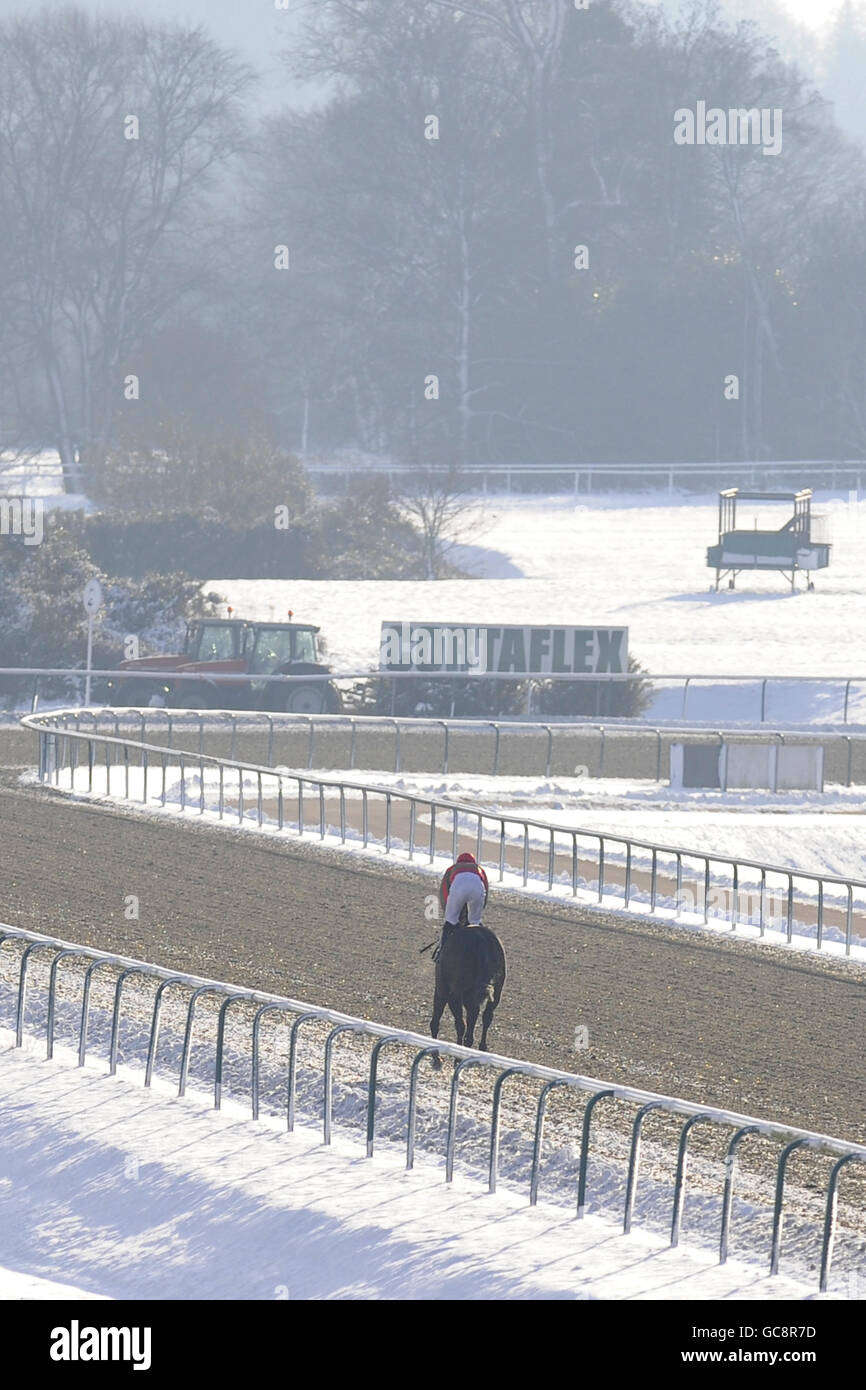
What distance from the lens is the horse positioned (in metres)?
12.9

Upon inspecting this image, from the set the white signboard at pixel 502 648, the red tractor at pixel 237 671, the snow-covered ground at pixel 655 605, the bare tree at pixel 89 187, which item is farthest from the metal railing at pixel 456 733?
the bare tree at pixel 89 187

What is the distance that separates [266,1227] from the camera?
9898 mm

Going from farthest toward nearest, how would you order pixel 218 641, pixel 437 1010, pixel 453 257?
pixel 453 257, pixel 218 641, pixel 437 1010

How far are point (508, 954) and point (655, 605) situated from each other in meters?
22.9

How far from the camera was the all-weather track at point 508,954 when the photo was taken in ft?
43.4

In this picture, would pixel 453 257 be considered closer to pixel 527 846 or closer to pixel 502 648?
pixel 502 648

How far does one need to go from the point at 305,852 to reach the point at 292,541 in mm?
22732

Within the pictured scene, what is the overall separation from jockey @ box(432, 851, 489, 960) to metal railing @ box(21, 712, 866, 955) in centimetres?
461

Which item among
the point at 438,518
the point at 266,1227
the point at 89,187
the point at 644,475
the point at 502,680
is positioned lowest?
the point at 266,1227

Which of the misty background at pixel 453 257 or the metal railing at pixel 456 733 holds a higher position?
the misty background at pixel 453 257

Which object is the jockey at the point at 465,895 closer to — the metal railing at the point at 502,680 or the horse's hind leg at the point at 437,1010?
the horse's hind leg at the point at 437,1010

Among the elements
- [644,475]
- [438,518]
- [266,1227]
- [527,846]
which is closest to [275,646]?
[527,846]

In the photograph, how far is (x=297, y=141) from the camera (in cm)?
7438

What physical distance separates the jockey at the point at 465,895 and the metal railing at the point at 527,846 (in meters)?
4.61
